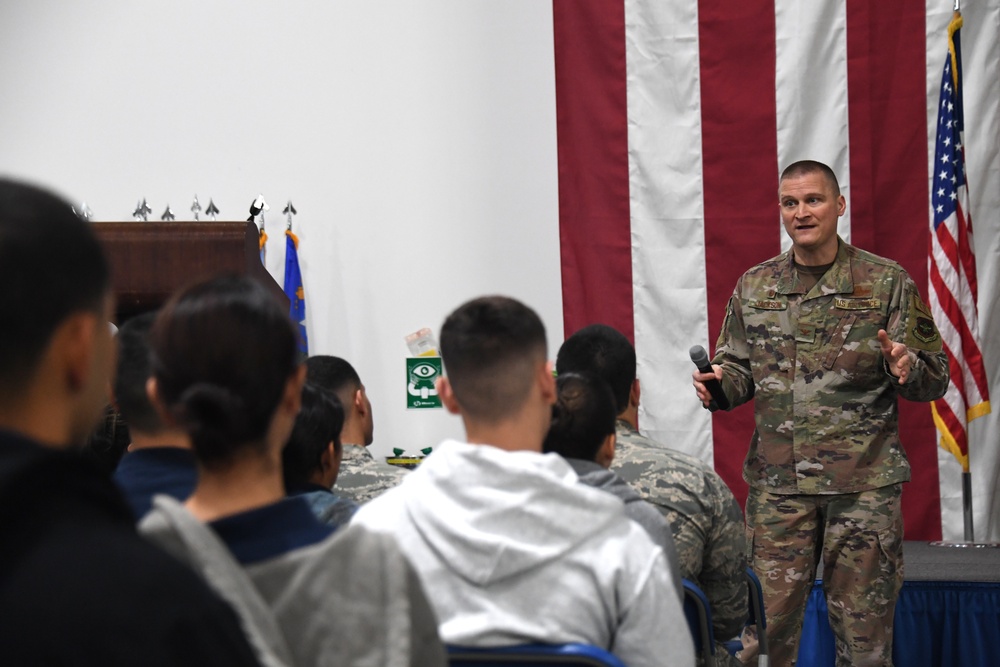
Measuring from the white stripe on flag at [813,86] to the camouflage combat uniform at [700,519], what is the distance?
261cm

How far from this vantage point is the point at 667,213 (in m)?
4.80

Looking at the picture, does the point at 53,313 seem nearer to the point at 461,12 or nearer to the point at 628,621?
the point at 628,621

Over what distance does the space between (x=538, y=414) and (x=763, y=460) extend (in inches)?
81.6

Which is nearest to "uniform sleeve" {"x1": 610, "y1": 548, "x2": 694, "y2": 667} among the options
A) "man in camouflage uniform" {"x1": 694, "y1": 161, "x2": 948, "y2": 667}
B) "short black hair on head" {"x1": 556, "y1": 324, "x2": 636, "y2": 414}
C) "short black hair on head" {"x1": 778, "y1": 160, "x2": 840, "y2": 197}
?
"short black hair on head" {"x1": 556, "y1": 324, "x2": 636, "y2": 414}

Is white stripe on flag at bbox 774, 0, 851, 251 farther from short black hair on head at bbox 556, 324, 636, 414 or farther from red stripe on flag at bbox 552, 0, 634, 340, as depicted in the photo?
short black hair on head at bbox 556, 324, 636, 414

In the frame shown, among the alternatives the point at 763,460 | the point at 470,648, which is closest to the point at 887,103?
the point at 763,460

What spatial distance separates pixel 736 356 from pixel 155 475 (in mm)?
2424

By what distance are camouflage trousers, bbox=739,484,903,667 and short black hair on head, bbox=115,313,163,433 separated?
7.61 feet

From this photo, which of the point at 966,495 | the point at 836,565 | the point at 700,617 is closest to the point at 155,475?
the point at 700,617

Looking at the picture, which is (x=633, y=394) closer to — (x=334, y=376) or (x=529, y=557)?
(x=334, y=376)

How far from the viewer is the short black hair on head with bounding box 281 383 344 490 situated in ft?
6.61

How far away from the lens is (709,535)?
2.25 metres

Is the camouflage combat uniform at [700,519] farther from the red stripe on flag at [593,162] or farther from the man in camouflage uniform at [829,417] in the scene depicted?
the red stripe on flag at [593,162]

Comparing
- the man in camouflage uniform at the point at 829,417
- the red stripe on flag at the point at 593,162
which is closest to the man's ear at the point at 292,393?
the man in camouflage uniform at the point at 829,417
